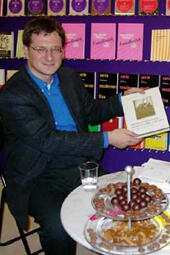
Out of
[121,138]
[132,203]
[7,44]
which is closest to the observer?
[132,203]

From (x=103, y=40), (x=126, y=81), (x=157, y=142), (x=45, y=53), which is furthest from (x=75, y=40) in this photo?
(x=157, y=142)

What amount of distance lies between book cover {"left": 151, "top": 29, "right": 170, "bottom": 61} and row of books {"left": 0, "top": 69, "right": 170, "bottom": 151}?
115 mm

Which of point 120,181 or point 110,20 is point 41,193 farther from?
point 110,20

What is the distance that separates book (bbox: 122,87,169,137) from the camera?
1854 millimetres

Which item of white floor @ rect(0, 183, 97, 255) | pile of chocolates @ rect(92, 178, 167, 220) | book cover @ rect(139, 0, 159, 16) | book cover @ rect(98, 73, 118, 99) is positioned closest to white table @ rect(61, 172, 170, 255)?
pile of chocolates @ rect(92, 178, 167, 220)

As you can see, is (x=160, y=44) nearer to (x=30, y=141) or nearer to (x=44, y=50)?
(x=44, y=50)

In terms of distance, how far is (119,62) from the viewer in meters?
2.39

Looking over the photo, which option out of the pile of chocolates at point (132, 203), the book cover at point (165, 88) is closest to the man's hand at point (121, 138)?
the pile of chocolates at point (132, 203)

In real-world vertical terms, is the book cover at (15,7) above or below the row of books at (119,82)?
above

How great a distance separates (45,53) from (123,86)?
2.24 ft

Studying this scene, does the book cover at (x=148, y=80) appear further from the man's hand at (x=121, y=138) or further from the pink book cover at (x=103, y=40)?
the man's hand at (x=121, y=138)

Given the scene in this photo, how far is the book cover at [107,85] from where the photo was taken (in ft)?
7.94

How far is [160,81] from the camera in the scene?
228 cm

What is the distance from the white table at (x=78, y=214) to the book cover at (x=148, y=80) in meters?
0.90
